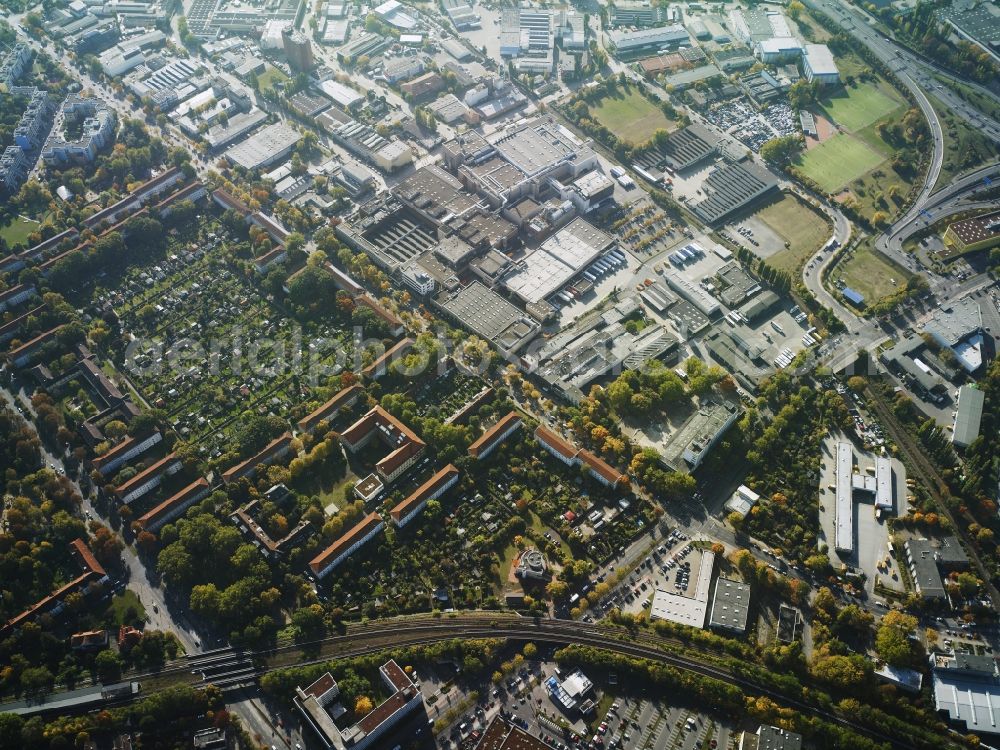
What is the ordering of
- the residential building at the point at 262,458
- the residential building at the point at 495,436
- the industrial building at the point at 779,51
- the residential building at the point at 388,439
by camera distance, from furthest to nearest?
the industrial building at the point at 779,51, the residential building at the point at 495,436, the residential building at the point at 388,439, the residential building at the point at 262,458

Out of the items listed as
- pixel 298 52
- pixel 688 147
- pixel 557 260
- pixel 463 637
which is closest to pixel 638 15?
pixel 688 147

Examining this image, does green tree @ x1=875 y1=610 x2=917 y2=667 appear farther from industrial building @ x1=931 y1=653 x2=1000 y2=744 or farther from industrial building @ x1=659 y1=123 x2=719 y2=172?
industrial building @ x1=659 y1=123 x2=719 y2=172

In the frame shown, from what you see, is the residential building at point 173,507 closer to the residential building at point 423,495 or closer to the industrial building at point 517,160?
the residential building at point 423,495

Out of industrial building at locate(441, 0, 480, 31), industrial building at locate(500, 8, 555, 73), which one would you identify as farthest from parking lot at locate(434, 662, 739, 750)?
industrial building at locate(441, 0, 480, 31)

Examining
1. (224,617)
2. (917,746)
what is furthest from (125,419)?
(917,746)

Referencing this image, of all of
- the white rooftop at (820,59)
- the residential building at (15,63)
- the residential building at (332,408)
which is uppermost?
the white rooftop at (820,59)

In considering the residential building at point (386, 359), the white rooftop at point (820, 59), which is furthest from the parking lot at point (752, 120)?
the residential building at point (386, 359)

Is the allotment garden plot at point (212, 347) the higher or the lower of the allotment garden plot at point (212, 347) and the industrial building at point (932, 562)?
the lower
